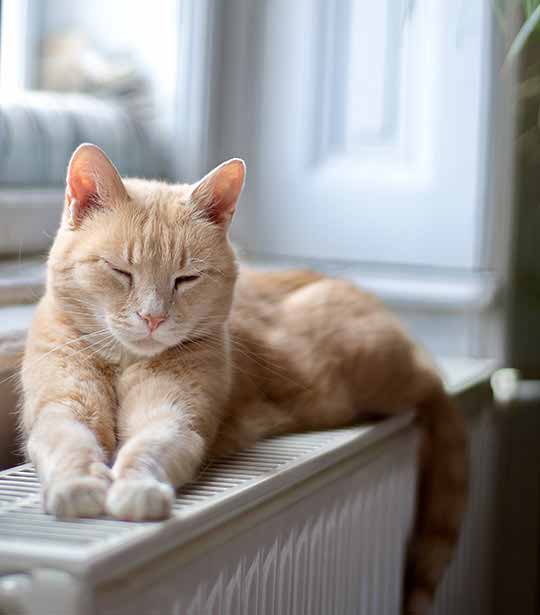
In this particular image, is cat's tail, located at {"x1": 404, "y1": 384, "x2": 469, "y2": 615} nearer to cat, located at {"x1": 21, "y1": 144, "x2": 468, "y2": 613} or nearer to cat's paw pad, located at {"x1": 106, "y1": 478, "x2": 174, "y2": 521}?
cat, located at {"x1": 21, "y1": 144, "x2": 468, "y2": 613}

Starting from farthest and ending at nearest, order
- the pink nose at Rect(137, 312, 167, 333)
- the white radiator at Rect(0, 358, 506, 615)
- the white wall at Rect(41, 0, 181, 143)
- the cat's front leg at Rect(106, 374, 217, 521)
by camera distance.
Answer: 1. the white wall at Rect(41, 0, 181, 143)
2. the pink nose at Rect(137, 312, 167, 333)
3. the cat's front leg at Rect(106, 374, 217, 521)
4. the white radiator at Rect(0, 358, 506, 615)

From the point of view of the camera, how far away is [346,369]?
1.49 m

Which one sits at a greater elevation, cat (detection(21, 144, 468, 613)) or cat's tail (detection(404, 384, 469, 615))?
cat (detection(21, 144, 468, 613))

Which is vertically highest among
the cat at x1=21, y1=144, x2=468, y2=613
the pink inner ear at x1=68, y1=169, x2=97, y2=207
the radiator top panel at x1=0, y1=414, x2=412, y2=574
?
the pink inner ear at x1=68, y1=169, x2=97, y2=207

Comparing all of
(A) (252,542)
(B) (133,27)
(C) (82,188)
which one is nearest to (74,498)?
(A) (252,542)

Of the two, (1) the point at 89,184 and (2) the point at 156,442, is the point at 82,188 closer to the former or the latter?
(1) the point at 89,184

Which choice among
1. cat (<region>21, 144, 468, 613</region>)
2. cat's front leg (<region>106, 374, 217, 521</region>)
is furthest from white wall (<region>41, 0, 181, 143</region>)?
cat's front leg (<region>106, 374, 217, 521</region>)

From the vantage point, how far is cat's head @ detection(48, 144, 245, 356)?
1.09 meters

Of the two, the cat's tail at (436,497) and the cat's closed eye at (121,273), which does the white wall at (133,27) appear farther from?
the cat's closed eye at (121,273)

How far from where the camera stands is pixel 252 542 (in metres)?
1.04

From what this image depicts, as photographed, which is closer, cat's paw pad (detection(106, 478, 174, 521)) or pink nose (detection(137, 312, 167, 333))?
cat's paw pad (detection(106, 478, 174, 521))

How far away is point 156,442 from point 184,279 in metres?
0.22

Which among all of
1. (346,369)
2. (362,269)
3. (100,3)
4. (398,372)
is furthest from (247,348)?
(100,3)

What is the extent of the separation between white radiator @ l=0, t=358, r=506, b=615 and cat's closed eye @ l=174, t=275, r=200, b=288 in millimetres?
220
